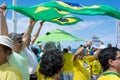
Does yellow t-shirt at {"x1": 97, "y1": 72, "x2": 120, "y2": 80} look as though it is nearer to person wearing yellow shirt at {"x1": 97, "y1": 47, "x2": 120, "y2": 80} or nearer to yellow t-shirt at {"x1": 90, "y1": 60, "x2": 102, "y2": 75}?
person wearing yellow shirt at {"x1": 97, "y1": 47, "x2": 120, "y2": 80}

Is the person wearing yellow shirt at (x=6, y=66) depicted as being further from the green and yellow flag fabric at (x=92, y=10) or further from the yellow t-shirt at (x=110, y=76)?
the green and yellow flag fabric at (x=92, y=10)

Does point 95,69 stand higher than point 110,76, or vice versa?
point 110,76

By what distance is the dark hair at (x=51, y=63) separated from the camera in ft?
14.6

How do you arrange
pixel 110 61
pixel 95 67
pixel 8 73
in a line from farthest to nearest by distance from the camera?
pixel 95 67, pixel 110 61, pixel 8 73

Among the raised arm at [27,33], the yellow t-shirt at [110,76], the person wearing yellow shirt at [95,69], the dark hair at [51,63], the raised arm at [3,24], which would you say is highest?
the raised arm at [3,24]

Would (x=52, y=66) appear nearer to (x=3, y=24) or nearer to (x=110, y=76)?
(x=110, y=76)

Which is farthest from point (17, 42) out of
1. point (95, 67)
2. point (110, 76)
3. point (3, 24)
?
point (95, 67)

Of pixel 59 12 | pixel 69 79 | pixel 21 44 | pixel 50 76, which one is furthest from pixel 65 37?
pixel 50 76

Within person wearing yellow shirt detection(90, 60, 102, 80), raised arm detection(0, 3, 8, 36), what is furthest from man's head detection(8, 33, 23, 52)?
person wearing yellow shirt detection(90, 60, 102, 80)

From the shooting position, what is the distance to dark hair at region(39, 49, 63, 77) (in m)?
4.44

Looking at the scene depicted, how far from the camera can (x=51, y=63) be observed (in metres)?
4.46

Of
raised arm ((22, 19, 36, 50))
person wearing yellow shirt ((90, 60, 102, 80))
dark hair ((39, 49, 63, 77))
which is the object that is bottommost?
person wearing yellow shirt ((90, 60, 102, 80))

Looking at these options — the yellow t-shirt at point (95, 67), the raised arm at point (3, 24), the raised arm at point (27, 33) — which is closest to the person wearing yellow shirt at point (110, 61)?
the raised arm at point (3, 24)

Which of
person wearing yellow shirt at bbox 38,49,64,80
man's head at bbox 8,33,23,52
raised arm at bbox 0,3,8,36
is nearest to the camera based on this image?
person wearing yellow shirt at bbox 38,49,64,80
